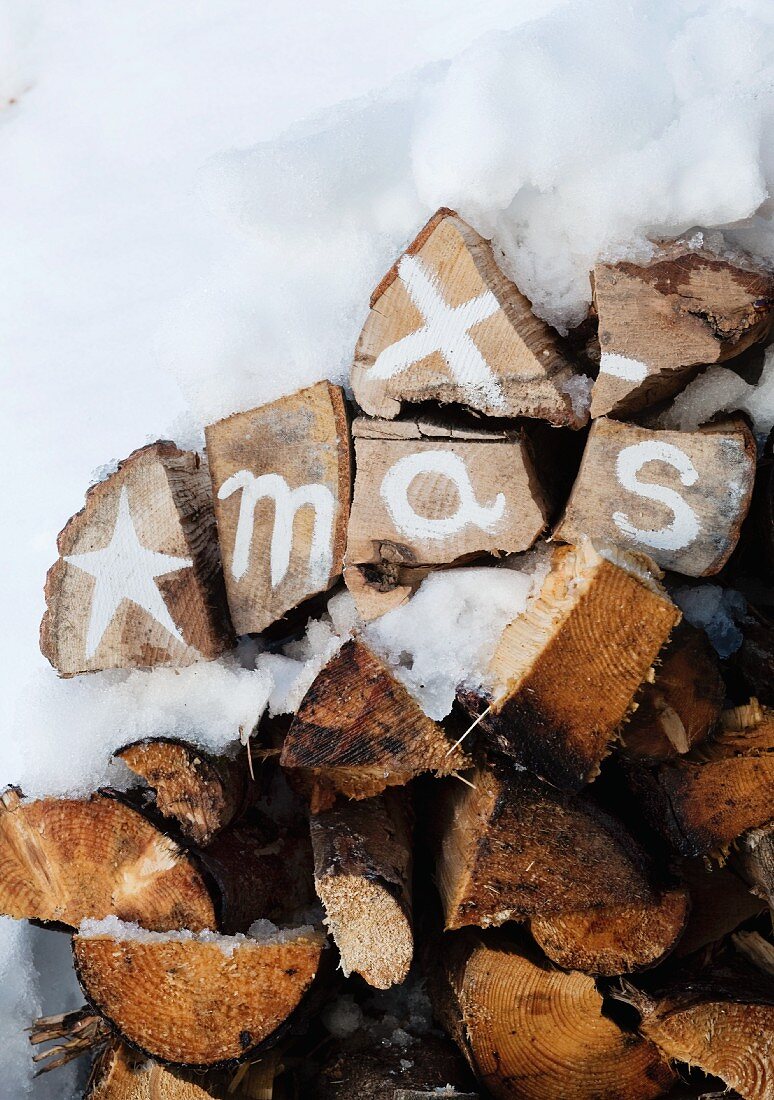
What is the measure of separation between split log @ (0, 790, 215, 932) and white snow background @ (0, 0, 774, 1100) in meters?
0.08

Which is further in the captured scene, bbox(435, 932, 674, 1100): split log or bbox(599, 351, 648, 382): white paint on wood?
bbox(435, 932, 674, 1100): split log

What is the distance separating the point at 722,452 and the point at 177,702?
120 centimetres

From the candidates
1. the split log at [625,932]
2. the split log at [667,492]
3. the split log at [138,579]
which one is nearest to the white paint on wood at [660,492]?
the split log at [667,492]

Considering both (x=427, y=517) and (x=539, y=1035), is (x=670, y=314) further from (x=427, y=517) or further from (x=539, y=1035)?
(x=539, y=1035)

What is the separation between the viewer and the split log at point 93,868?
1669mm

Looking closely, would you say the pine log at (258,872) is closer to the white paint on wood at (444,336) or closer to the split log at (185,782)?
the split log at (185,782)

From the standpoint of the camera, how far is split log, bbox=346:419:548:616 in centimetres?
159

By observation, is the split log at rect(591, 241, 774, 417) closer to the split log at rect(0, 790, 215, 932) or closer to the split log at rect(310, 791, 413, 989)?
the split log at rect(310, 791, 413, 989)

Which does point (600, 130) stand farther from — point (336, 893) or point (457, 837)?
point (336, 893)

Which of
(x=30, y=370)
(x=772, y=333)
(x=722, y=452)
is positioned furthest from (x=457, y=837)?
(x=30, y=370)

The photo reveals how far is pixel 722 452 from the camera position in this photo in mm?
1519

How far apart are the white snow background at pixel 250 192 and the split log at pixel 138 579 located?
10 cm

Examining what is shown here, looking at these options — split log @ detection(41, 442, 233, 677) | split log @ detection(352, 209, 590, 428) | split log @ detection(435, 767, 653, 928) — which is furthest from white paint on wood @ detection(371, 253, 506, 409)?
split log @ detection(435, 767, 653, 928)

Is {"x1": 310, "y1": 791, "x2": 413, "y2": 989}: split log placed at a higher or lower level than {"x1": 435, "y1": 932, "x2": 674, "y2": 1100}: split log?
higher
